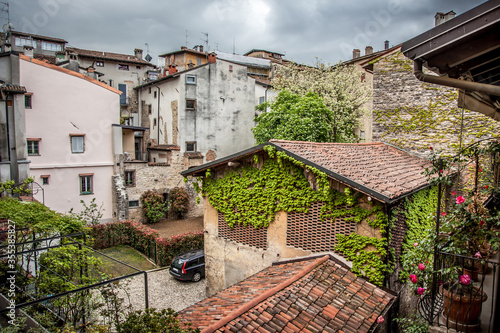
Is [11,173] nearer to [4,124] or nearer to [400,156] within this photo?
[4,124]

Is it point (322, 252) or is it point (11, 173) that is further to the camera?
point (11, 173)

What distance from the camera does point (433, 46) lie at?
3.48 meters

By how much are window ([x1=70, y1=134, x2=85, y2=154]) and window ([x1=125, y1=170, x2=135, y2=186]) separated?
11.6 feet

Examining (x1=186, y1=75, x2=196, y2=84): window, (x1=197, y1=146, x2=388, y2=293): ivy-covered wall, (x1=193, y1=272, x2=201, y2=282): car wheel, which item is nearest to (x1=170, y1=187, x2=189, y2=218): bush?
(x1=186, y1=75, x2=196, y2=84): window

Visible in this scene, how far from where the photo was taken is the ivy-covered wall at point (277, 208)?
7.78 m

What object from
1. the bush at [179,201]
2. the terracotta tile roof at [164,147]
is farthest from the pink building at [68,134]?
the terracotta tile roof at [164,147]

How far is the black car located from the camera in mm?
A: 15500

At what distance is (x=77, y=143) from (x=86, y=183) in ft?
9.25

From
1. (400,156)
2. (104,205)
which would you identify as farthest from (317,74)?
(104,205)

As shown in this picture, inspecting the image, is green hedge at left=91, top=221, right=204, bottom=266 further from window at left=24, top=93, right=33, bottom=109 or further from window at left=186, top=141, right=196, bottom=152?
window at left=186, top=141, right=196, bottom=152

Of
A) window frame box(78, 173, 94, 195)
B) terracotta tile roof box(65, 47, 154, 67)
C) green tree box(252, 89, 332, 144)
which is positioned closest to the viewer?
green tree box(252, 89, 332, 144)

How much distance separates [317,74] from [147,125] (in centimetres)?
1702

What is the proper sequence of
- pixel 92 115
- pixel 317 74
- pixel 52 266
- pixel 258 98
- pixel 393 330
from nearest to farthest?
pixel 52 266
pixel 393 330
pixel 92 115
pixel 317 74
pixel 258 98

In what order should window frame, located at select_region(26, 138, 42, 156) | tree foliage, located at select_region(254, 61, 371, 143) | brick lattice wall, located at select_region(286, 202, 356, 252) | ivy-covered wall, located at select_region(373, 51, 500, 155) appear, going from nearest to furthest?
brick lattice wall, located at select_region(286, 202, 356, 252)
ivy-covered wall, located at select_region(373, 51, 500, 155)
tree foliage, located at select_region(254, 61, 371, 143)
window frame, located at select_region(26, 138, 42, 156)
